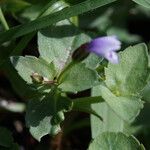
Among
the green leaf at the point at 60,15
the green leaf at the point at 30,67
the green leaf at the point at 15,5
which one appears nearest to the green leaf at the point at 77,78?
the green leaf at the point at 30,67

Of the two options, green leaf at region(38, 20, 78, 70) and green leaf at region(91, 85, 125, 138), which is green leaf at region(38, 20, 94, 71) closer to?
green leaf at region(38, 20, 78, 70)

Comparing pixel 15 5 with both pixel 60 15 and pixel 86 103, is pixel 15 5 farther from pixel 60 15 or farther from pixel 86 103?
pixel 86 103

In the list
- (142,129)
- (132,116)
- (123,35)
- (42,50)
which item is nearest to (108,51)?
(132,116)

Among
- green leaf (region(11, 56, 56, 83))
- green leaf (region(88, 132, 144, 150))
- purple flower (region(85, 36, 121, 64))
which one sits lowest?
green leaf (region(88, 132, 144, 150))

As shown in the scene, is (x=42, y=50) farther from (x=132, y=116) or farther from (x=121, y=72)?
(x=132, y=116)

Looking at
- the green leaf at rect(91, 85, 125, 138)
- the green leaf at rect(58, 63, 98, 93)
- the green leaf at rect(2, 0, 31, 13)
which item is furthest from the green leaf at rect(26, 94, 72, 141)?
the green leaf at rect(2, 0, 31, 13)

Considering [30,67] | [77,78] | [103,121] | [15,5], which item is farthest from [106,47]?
[15,5]

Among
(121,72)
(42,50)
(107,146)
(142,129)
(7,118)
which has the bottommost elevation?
A: (142,129)
